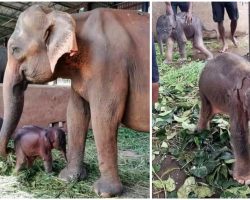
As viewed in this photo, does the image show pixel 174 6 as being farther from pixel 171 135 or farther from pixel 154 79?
pixel 171 135

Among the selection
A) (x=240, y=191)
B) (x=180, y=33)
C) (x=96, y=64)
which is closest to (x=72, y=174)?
(x=96, y=64)

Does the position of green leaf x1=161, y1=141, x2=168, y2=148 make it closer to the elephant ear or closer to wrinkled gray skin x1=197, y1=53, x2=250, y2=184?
wrinkled gray skin x1=197, y1=53, x2=250, y2=184

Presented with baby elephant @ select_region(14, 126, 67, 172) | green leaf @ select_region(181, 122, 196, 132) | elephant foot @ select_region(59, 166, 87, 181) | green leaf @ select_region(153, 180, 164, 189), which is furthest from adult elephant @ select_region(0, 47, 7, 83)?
green leaf @ select_region(153, 180, 164, 189)

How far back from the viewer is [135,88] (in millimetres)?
953

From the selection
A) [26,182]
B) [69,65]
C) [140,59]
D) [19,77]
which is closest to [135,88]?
[140,59]

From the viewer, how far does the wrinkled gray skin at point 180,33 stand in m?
1.17

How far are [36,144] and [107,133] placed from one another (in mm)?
289

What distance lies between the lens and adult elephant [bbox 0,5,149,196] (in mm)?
905

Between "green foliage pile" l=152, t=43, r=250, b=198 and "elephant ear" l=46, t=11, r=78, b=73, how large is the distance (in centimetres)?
35

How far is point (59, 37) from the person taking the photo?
2.86 feet

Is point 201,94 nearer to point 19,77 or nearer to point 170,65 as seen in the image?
point 170,65

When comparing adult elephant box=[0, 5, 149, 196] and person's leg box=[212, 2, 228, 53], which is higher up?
person's leg box=[212, 2, 228, 53]

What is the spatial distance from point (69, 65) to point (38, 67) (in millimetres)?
81

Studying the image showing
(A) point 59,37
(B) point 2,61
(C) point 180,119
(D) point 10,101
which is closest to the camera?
(A) point 59,37
